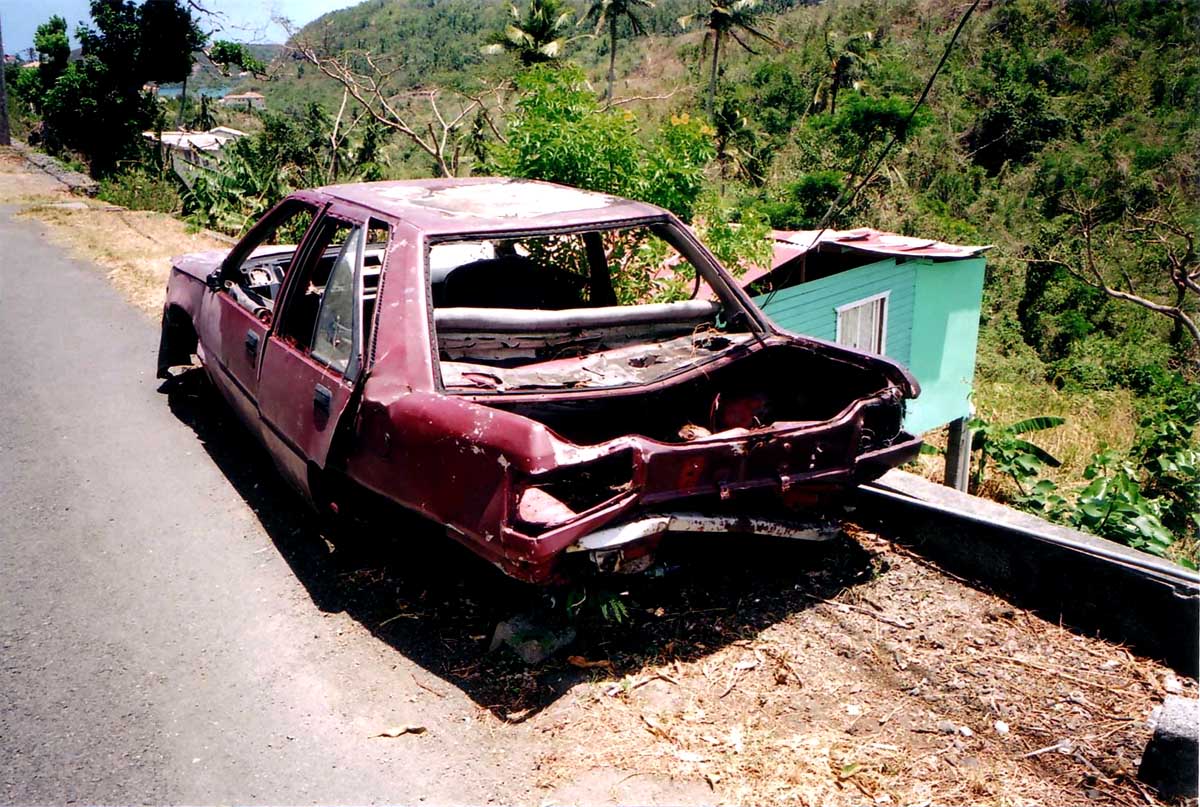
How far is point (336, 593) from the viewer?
4.16 metres

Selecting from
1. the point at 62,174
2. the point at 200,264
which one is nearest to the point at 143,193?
the point at 62,174

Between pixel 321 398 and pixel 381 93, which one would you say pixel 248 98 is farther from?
pixel 321 398

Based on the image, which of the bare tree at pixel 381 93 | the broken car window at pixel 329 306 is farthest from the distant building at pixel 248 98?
the broken car window at pixel 329 306

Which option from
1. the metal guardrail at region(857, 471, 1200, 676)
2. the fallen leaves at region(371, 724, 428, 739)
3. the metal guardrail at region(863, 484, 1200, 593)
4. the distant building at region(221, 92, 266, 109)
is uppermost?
the distant building at region(221, 92, 266, 109)

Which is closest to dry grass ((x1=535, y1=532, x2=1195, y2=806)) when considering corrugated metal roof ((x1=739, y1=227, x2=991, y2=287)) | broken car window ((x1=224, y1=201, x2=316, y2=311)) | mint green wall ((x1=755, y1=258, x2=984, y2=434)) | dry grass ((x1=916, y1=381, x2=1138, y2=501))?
broken car window ((x1=224, y1=201, x2=316, y2=311))

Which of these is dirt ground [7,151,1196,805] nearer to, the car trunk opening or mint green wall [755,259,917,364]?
the car trunk opening

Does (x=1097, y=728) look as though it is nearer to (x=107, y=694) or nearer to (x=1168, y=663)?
(x=1168, y=663)

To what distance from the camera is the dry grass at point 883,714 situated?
302 cm

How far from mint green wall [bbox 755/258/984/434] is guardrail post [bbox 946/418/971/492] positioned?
3.52 feet

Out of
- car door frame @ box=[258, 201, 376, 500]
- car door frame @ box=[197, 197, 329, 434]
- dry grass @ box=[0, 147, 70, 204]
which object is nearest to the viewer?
car door frame @ box=[258, 201, 376, 500]

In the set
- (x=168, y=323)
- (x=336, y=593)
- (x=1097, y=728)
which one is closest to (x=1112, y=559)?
(x=1097, y=728)

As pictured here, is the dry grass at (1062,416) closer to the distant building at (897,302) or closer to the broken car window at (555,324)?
the distant building at (897,302)

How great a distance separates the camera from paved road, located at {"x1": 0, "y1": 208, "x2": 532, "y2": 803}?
3035 millimetres

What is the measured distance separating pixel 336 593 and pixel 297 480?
0.55 m
